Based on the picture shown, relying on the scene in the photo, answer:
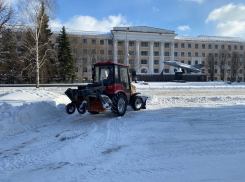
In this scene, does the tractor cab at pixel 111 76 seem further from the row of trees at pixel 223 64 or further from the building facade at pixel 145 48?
the row of trees at pixel 223 64

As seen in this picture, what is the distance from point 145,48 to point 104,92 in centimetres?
5691

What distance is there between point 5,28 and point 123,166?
2321 cm

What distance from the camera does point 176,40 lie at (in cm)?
6475

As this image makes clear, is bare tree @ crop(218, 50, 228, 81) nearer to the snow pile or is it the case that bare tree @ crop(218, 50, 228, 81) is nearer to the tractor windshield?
the tractor windshield

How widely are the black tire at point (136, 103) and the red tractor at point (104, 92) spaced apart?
42 centimetres

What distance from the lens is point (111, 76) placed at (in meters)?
7.70

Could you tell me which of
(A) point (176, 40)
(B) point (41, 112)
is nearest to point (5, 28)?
(B) point (41, 112)

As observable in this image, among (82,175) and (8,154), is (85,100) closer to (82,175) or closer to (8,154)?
(8,154)

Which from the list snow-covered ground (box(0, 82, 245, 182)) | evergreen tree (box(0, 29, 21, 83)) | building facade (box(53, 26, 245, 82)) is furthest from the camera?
building facade (box(53, 26, 245, 82))

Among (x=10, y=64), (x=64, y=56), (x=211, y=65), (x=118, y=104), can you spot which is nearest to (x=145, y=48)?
(x=211, y=65)

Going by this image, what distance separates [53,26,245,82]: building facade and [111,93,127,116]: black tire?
135ft

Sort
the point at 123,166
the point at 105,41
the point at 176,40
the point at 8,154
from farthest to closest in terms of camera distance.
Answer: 1. the point at 176,40
2. the point at 105,41
3. the point at 8,154
4. the point at 123,166

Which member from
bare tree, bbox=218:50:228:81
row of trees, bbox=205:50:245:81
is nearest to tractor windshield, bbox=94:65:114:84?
row of trees, bbox=205:50:245:81

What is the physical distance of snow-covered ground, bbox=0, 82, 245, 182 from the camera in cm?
335
